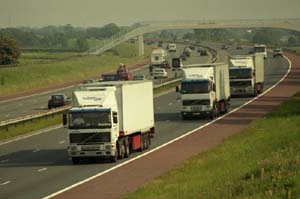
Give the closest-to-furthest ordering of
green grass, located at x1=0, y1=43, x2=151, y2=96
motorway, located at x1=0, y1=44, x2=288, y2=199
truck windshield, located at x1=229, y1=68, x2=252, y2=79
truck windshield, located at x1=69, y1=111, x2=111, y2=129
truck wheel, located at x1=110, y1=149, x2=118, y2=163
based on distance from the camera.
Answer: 1. motorway, located at x1=0, y1=44, x2=288, y2=199
2. truck windshield, located at x1=69, y1=111, x2=111, y2=129
3. truck wheel, located at x1=110, y1=149, x2=118, y2=163
4. truck windshield, located at x1=229, y1=68, x2=252, y2=79
5. green grass, located at x1=0, y1=43, x2=151, y2=96

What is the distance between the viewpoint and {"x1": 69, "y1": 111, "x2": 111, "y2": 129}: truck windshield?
4184 cm

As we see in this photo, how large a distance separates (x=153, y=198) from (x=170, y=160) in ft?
46.8

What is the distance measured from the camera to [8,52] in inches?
6142

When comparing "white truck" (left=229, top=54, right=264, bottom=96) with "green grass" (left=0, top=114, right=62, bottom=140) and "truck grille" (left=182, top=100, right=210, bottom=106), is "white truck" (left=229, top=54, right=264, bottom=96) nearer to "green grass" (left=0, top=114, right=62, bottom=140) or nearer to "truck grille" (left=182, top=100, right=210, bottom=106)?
"truck grille" (left=182, top=100, right=210, bottom=106)

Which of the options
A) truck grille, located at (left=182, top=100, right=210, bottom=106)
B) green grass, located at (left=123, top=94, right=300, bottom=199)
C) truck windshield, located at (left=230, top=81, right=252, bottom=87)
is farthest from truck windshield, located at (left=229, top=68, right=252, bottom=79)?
green grass, located at (left=123, top=94, right=300, bottom=199)

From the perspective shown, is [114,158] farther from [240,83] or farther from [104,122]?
[240,83]

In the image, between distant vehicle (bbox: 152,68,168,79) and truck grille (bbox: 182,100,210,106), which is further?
distant vehicle (bbox: 152,68,168,79)

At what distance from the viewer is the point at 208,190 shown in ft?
91.4

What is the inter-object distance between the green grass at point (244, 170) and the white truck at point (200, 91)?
25.7 ft

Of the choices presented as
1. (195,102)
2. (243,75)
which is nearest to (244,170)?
(195,102)

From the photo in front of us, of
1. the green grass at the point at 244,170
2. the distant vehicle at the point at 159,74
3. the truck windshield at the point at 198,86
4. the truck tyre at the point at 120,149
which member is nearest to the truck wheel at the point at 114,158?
the truck tyre at the point at 120,149

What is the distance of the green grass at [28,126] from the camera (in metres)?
60.9

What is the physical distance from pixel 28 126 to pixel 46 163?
68.7 feet

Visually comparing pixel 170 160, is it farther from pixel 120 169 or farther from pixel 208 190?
pixel 208 190
